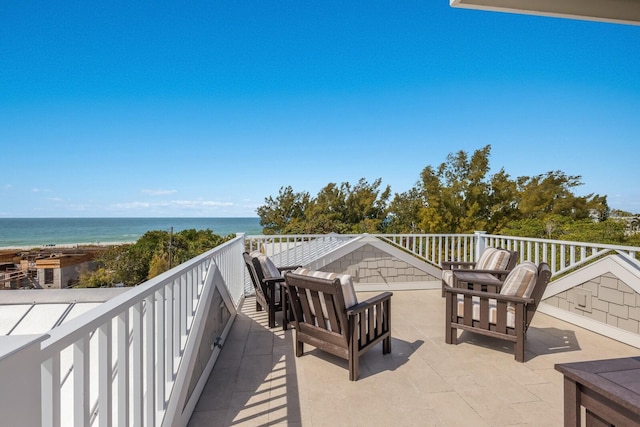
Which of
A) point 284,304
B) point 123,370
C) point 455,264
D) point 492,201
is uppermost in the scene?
point 492,201

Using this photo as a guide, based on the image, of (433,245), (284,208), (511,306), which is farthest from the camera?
(284,208)

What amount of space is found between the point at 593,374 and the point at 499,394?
49.2 inches

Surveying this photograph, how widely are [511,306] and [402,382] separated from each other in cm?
147

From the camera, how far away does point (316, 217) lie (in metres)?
21.5

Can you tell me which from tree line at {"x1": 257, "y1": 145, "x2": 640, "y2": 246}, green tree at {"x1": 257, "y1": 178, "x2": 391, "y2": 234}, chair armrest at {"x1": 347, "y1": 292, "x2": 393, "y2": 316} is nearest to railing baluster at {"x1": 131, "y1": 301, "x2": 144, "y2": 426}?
chair armrest at {"x1": 347, "y1": 292, "x2": 393, "y2": 316}

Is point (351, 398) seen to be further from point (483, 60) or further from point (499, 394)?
point (483, 60)

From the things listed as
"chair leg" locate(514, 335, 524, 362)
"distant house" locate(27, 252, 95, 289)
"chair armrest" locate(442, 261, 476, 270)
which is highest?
"chair armrest" locate(442, 261, 476, 270)

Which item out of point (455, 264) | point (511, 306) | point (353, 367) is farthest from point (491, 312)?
point (455, 264)

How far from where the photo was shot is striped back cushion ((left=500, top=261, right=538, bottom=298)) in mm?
3166

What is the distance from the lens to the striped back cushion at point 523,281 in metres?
3.17

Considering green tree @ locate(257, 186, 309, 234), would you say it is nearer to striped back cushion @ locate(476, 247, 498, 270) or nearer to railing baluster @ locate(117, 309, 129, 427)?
striped back cushion @ locate(476, 247, 498, 270)

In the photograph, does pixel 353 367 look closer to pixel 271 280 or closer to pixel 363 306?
pixel 363 306

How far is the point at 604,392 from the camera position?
4.47ft

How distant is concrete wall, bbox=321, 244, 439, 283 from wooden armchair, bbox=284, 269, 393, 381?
125 inches
